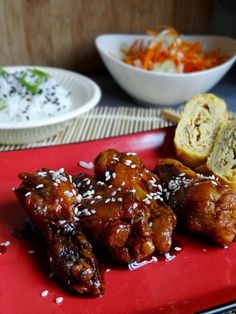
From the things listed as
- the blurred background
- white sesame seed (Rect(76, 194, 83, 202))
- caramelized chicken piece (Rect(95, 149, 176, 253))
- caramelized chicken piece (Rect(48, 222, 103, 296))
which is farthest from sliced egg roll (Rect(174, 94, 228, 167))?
the blurred background

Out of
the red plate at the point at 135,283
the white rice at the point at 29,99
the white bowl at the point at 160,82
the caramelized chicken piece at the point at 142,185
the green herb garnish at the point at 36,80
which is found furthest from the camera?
the white bowl at the point at 160,82

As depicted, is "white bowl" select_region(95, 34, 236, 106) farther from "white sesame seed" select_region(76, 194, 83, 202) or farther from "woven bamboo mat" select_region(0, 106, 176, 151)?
"white sesame seed" select_region(76, 194, 83, 202)

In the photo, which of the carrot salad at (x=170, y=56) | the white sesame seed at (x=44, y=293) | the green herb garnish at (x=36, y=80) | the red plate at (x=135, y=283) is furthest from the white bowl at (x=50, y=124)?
the white sesame seed at (x=44, y=293)

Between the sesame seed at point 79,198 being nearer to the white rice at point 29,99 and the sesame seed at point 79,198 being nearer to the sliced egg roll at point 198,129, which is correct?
the sliced egg roll at point 198,129

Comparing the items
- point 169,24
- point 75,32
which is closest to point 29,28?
point 75,32

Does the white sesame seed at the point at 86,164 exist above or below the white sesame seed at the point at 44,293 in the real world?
below

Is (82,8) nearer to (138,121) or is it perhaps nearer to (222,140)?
(138,121)

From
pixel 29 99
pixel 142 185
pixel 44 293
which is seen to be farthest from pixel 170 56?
pixel 44 293
